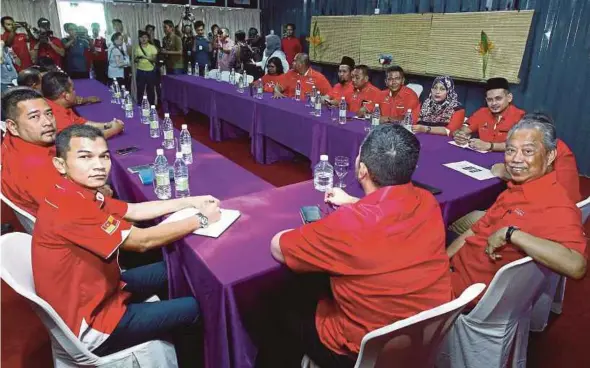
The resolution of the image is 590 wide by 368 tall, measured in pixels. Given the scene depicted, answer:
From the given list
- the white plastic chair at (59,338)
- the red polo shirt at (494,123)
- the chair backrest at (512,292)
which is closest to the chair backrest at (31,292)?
the white plastic chair at (59,338)

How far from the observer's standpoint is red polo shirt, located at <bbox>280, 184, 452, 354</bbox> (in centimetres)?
104

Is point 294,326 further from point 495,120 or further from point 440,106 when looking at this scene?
point 440,106

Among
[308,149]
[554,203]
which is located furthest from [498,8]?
[554,203]

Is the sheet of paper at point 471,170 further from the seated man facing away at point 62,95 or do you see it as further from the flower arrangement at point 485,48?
the flower arrangement at point 485,48

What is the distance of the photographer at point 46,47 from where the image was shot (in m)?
6.79

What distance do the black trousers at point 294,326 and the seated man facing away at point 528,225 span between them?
0.62 metres

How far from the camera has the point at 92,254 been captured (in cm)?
128

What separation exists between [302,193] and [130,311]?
94cm

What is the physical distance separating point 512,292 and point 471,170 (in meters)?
1.23

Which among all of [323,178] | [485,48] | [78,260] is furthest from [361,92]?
[78,260]

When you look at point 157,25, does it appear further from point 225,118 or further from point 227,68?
point 225,118

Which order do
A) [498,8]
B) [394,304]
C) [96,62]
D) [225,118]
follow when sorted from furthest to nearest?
[96,62] → [225,118] → [498,8] → [394,304]

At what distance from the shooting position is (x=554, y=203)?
1407 mm

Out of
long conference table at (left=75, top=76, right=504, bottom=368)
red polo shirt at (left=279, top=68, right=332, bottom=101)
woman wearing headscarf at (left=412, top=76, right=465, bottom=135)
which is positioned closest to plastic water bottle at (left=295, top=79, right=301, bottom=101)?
red polo shirt at (left=279, top=68, right=332, bottom=101)
